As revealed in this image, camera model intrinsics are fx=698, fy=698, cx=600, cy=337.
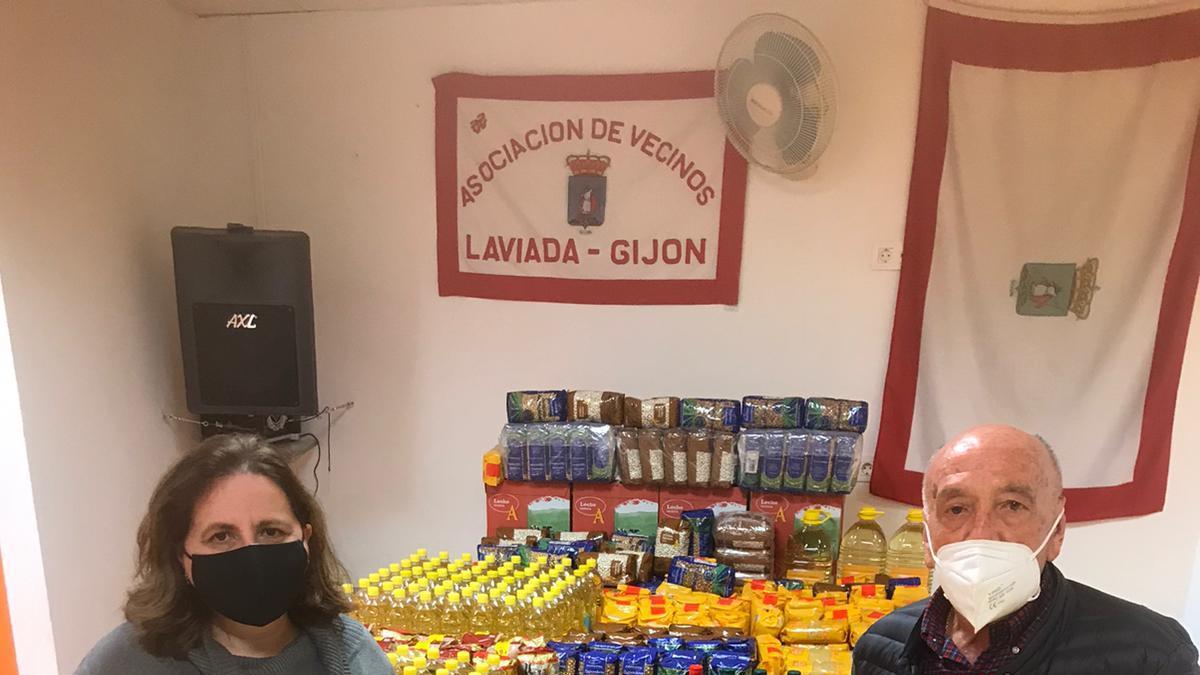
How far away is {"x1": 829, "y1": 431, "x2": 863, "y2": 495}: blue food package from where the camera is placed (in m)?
2.24

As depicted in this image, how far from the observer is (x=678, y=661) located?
1716mm

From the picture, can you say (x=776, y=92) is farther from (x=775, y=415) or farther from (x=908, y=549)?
(x=908, y=549)

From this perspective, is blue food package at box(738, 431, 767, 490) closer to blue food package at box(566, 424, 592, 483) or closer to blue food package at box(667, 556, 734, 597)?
blue food package at box(667, 556, 734, 597)

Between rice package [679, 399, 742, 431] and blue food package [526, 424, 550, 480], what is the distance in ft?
1.58

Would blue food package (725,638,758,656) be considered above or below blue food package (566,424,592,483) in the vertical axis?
below

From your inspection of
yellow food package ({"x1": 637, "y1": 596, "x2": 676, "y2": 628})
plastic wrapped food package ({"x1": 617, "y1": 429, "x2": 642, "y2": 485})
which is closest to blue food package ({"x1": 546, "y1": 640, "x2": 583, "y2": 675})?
yellow food package ({"x1": 637, "y1": 596, "x2": 676, "y2": 628})

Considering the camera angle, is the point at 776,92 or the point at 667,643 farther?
the point at 776,92

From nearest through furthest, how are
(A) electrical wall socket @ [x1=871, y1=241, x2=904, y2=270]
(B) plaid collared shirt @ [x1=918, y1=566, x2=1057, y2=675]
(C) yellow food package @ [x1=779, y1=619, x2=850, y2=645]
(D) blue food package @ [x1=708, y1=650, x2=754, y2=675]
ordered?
(B) plaid collared shirt @ [x1=918, y1=566, x2=1057, y2=675], (D) blue food package @ [x1=708, y1=650, x2=754, y2=675], (C) yellow food package @ [x1=779, y1=619, x2=850, y2=645], (A) electrical wall socket @ [x1=871, y1=241, x2=904, y2=270]

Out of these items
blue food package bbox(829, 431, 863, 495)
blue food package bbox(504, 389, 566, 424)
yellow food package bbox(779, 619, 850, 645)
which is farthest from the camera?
blue food package bbox(504, 389, 566, 424)

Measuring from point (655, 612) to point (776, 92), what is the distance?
1734 millimetres

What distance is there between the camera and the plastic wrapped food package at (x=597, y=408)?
96.8 inches

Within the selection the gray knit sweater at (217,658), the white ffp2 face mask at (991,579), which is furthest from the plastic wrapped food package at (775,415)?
the gray knit sweater at (217,658)

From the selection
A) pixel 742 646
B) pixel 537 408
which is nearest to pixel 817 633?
pixel 742 646

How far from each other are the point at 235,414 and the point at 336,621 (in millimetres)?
1644
